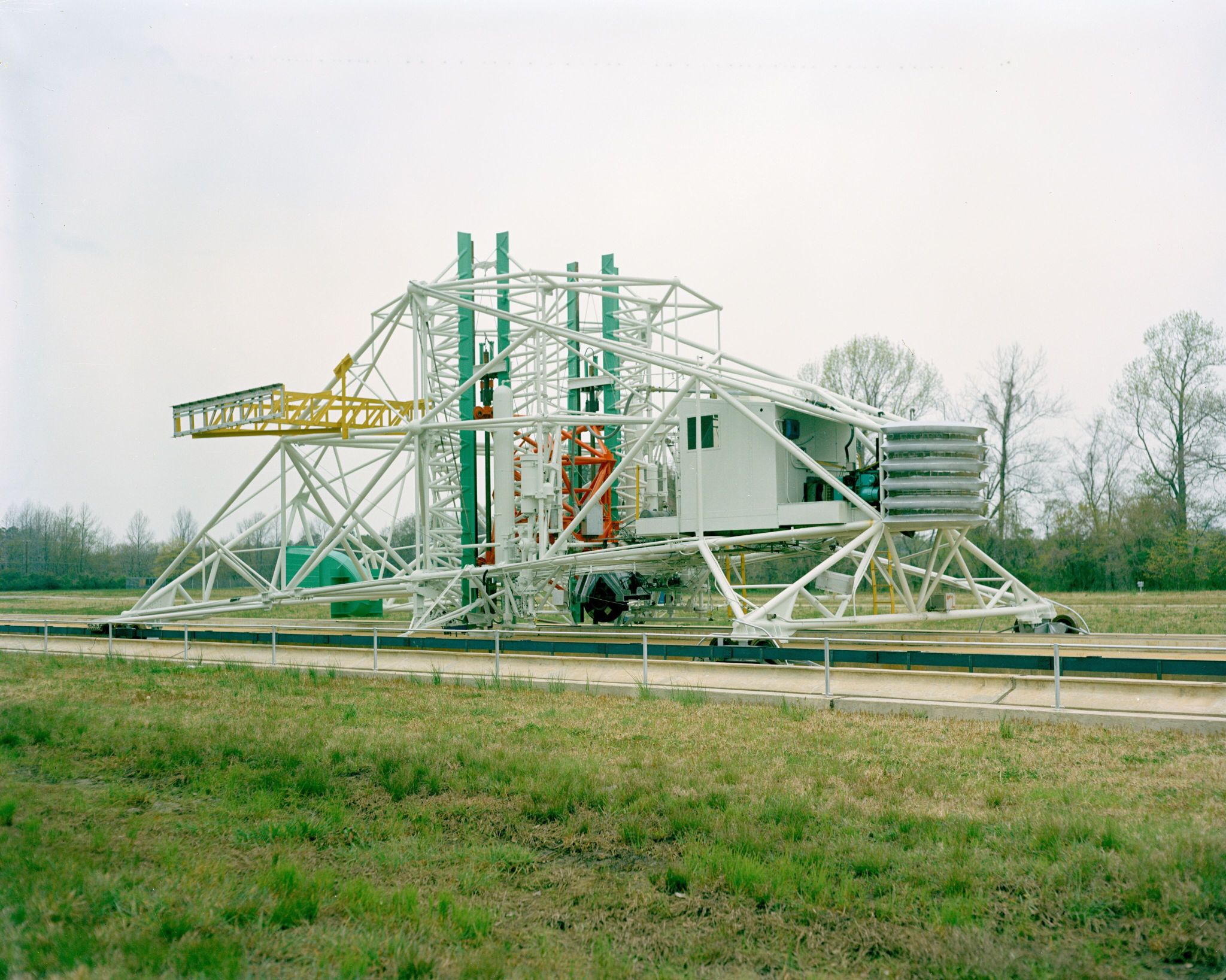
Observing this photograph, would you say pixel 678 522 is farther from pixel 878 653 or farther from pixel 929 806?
pixel 929 806

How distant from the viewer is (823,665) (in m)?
19.1

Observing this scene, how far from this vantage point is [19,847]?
318 inches

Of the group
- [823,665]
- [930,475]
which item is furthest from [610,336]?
[823,665]

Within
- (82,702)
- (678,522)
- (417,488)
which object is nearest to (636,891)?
(82,702)

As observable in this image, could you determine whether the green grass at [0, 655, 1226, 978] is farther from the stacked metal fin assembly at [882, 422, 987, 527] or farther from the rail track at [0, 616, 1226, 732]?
the stacked metal fin assembly at [882, 422, 987, 527]

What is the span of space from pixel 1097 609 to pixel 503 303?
23.0 meters

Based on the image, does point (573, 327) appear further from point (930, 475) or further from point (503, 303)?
point (930, 475)

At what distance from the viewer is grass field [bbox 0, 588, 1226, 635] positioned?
28.4 m

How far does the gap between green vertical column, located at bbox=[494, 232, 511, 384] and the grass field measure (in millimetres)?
10107

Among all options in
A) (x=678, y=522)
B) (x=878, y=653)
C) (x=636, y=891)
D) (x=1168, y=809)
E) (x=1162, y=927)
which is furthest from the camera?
(x=678, y=522)

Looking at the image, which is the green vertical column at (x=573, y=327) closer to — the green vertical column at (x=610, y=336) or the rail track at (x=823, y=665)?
the green vertical column at (x=610, y=336)

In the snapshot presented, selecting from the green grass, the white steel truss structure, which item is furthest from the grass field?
the green grass

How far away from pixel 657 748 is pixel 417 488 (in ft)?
57.3

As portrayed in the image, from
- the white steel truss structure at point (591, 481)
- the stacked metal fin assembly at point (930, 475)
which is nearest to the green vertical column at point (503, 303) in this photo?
the white steel truss structure at point (591, 481)
